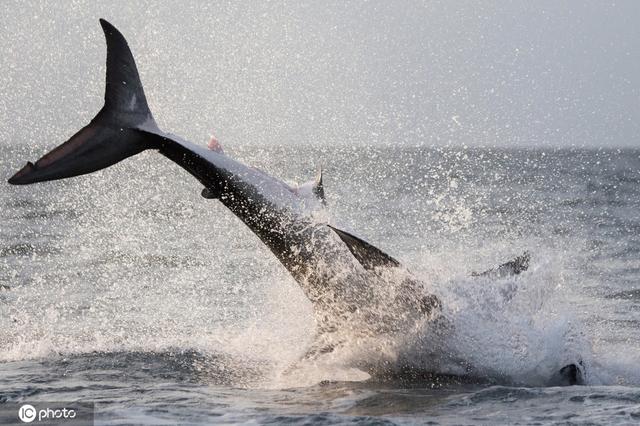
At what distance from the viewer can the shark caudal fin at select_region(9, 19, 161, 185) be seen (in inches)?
334

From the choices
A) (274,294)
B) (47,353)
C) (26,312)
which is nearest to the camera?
(47,353)

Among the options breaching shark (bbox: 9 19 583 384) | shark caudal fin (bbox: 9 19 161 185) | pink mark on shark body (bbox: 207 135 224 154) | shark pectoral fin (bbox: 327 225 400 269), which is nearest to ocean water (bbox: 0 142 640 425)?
breaching shark (bbox: 9 19 583 384)

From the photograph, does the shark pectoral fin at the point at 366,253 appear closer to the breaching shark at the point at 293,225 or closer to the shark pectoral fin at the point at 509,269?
the breaching shark at the point at 293,225

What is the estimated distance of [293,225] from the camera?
931cm

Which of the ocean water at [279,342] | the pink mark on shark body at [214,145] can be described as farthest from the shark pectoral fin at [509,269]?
the pink mark on shark body at [214,145]

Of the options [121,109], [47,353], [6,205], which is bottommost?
[47,353]

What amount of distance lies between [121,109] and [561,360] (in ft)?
16.7

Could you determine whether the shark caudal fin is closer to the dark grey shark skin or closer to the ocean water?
the dark grey shark skin

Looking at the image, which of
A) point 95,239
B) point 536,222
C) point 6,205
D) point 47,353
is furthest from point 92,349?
point 6,205

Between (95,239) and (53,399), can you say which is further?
(95,239)

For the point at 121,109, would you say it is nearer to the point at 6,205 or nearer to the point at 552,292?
the point at 552,292

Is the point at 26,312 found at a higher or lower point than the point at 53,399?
higher

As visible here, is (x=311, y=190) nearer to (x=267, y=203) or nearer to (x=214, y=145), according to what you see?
(x=267, y=203)

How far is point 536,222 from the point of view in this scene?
33.0m
